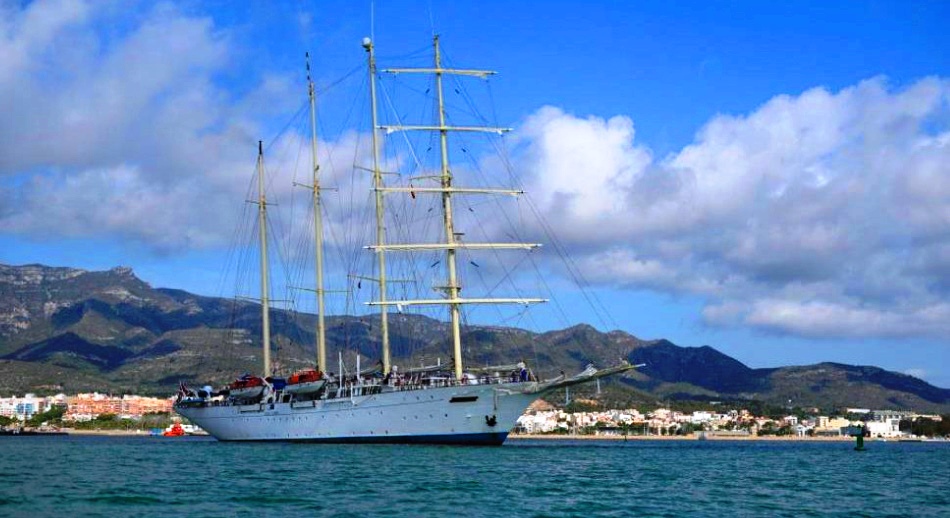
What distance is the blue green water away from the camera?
3431 centimetres

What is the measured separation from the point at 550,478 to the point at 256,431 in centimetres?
4308

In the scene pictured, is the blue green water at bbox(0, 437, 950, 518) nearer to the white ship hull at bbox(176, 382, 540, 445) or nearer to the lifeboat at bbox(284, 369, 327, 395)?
the white ship hull at bbox(176, 382, 540, 445)

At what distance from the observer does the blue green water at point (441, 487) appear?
3431 centimetres

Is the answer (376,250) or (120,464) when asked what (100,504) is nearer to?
(120,464)

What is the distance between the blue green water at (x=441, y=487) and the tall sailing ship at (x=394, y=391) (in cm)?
526

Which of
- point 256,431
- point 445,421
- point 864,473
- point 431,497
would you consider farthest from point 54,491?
point 256,431

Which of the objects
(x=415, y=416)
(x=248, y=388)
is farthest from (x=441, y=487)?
(x=248, y=388)

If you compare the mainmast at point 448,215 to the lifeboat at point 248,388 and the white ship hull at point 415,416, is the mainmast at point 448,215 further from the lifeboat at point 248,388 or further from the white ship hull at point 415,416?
the lifeboat at point 248,388

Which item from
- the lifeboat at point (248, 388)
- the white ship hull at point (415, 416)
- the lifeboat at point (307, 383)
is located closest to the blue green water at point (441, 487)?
the white ship hull at point (415, 416)

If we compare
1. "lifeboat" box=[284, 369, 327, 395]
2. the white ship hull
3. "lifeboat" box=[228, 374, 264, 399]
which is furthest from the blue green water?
"lifeboat" box=[228, 374, 264, 399]

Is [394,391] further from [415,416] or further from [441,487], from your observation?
[441,487]

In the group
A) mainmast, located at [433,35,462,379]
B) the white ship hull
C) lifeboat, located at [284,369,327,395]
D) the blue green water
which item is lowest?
the blue green water

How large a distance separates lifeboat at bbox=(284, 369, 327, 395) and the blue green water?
597 inches

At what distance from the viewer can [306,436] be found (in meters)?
78.9
